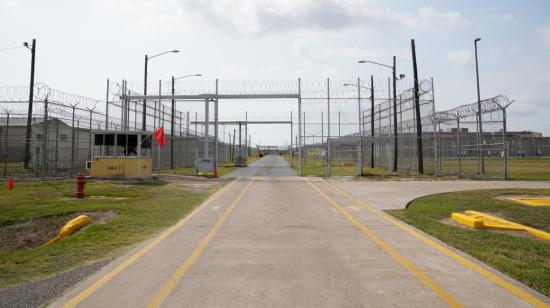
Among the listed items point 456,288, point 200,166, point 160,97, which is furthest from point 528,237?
point 160,97

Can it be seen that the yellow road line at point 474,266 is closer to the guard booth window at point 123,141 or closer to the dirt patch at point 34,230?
the dirt patch at point 34,230

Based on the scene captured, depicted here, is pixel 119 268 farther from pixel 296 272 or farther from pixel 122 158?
pixel 122 158

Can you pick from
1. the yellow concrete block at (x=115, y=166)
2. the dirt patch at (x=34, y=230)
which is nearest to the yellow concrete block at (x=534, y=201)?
the dirt patch at (x=34, y=230)

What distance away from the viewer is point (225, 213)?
10758 mm

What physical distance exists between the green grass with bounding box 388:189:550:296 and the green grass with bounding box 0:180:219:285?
19.3ft

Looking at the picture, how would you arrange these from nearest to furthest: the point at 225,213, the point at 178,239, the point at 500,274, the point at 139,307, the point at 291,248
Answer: the point at 139,307, the point at 500,274, the point at 291,248, the point at 178,239, the point at 225,213

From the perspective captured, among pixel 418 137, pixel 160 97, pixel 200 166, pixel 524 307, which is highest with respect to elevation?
pixel 160 97

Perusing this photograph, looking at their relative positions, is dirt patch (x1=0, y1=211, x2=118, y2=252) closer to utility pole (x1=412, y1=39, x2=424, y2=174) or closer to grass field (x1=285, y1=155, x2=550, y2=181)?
grass field (x1=285, y1=155, x2=550, y2=181)

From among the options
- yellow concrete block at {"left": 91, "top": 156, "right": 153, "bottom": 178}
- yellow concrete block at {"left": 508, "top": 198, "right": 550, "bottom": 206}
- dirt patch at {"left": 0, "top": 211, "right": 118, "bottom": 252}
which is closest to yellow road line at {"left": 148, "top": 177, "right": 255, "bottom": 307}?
dirt patch at {"left": 0, "top": 211, "right": 118, "bottom": 252}

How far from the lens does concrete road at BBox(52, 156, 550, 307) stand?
433 cm

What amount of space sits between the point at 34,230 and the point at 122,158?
12054mm

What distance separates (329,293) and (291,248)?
2265 mm

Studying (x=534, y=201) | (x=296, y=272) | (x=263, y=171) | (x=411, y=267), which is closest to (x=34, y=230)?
(x=296, y=272)

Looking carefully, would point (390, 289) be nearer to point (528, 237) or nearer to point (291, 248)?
point (291, 248)
